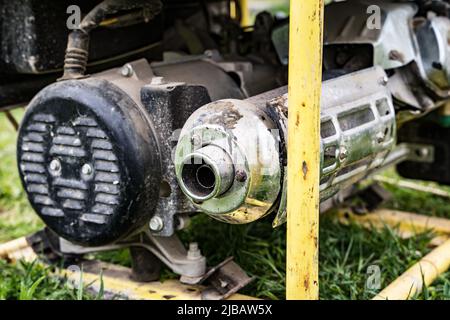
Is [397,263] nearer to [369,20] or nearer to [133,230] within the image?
[369,20]

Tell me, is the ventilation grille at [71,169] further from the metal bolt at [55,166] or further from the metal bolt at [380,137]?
the metal bolt at [380,137]

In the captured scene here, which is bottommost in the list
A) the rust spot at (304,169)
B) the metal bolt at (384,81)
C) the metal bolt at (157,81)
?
the rust spot at (304,169)

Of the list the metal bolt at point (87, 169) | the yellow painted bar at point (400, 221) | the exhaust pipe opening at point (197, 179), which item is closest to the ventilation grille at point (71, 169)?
the metal bolt at point (87, 169)

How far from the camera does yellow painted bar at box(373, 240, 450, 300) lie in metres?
1.94

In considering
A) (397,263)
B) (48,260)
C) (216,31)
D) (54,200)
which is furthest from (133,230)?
(216,31)

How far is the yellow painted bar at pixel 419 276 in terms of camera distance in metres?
1.94

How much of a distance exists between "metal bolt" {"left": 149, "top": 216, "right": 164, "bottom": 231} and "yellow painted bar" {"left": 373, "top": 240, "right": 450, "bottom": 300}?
0.59m

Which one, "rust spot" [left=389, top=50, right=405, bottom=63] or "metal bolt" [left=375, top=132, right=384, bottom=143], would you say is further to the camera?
"rust spot" [left=389, top=50, right=405, bottom=63]

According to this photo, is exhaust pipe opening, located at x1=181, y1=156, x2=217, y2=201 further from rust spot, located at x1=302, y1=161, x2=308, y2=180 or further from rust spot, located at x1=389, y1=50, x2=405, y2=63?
rust spot, located at x1=389, y1=50, x2=405, y2=63

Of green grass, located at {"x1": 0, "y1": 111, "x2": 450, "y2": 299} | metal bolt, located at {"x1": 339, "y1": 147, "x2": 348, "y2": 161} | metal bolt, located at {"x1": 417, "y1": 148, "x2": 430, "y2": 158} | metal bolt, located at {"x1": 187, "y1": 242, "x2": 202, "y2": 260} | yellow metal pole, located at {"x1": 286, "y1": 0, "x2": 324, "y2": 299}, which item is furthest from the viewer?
metal bolt, located at {"x1": 417, "y1": 148, "x2": 430, "y2": 158}

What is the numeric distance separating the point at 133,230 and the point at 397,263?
0.91m

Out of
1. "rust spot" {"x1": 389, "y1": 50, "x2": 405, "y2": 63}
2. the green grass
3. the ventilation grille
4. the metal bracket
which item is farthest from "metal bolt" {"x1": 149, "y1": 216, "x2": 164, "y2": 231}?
"rust spot" {"x1": 389, "y1": 50, "x2": 405, "y2": 63}

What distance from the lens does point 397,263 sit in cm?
229

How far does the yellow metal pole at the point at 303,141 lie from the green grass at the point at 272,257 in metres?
0.62
